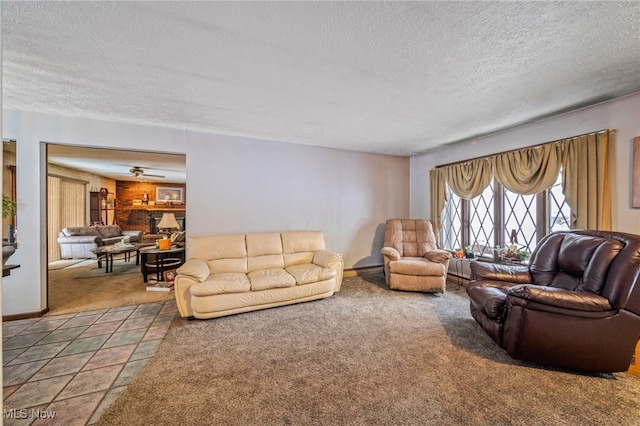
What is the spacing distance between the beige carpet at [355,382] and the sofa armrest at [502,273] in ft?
1.80

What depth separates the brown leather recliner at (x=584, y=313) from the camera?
1.84 meters

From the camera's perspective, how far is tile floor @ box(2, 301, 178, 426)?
1648mm

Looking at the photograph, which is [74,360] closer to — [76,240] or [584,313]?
[584,313]

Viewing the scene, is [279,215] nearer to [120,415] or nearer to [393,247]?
[393,247]

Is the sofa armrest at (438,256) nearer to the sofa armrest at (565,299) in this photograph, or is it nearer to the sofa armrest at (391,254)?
the sofa armrest at (391,254)

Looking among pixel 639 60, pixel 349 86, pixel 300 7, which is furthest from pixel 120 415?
pixel 639 60

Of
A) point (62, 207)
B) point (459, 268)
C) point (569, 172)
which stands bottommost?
point (459, 268)

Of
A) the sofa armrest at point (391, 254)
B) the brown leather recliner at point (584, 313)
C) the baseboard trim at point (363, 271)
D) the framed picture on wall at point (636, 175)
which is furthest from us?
the baseboard trim at point (363, 271)

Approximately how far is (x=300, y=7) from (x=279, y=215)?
3.03 metres

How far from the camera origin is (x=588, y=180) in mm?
2752

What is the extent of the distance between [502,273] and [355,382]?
1.95 metres

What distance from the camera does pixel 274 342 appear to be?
240cm

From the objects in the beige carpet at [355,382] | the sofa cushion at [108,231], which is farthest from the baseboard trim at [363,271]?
the sofa cushion at [108,231]

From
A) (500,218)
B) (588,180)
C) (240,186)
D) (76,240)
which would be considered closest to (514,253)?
(500,218)
